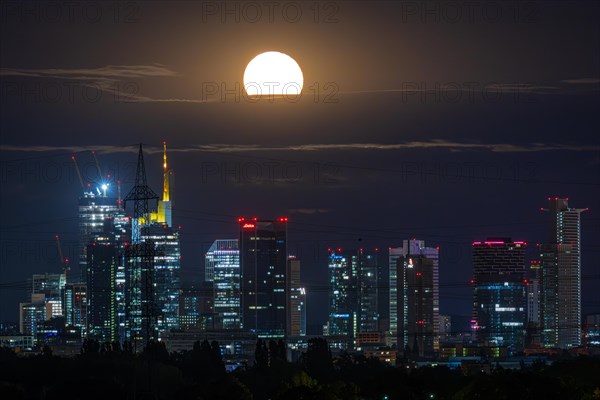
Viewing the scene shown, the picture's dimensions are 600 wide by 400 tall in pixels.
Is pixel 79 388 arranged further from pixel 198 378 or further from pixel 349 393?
pixel 198 378

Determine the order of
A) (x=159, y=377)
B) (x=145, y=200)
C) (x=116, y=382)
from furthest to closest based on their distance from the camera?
(x=159, y=377)
(x=116, y=382)
(x=145, y=200)

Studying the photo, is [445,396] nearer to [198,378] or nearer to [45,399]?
[45,399]

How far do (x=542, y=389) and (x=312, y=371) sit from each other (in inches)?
1897

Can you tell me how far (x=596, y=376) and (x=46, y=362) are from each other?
142 feet

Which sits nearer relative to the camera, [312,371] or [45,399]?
[45,399]

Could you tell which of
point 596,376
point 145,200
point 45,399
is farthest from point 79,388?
point 596,376

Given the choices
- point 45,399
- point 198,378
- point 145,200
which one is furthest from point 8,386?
point 198,378

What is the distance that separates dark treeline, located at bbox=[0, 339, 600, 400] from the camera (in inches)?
3366

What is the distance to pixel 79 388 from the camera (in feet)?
290

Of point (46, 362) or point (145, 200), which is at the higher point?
point (145, 200)

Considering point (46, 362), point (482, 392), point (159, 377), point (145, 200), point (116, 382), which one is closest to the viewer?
point (145, 200)

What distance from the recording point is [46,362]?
4663 inches

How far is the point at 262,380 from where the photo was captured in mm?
116500

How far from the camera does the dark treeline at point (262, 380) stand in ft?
281
